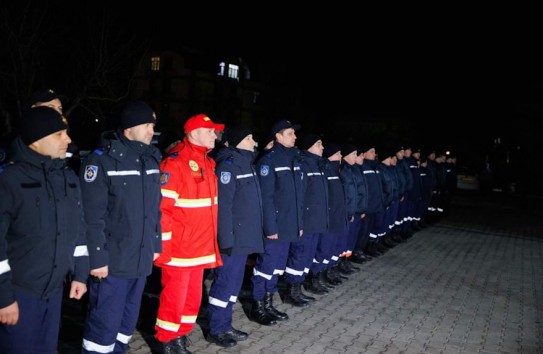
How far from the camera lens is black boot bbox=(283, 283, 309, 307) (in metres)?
7.07

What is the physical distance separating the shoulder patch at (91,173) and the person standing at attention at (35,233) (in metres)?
0.42

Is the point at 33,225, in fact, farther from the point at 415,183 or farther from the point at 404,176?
the point at 415,183

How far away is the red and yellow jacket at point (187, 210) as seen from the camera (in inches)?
186

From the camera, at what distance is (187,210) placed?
15.9 ft

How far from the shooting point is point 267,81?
54156 millimetres

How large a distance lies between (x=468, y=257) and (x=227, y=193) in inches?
320

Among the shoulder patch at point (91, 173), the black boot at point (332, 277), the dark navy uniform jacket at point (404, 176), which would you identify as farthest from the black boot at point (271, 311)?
the dark navy uniform jacket at point (404, 176)

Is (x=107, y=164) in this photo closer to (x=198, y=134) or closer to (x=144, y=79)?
(x=198, y=134)

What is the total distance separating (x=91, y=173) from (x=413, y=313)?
483 centimetres

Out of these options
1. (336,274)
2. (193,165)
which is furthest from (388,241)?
(193,165)

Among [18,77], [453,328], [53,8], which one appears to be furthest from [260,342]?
[53,8]

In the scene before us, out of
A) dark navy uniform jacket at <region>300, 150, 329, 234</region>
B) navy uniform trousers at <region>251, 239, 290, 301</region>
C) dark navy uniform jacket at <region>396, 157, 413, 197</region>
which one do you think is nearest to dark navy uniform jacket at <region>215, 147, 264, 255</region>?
navy uniform trousers at <region>251, 239, 290, 301</region>

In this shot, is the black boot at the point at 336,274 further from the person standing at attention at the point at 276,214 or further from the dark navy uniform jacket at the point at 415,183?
the dark navy uniform jacket at the point at 415,183

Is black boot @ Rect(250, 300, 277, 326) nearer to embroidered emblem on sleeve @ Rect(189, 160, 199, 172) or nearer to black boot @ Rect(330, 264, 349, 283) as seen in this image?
embroidered emblem on sleeve @ Rect(189, 160, 199, 172)
